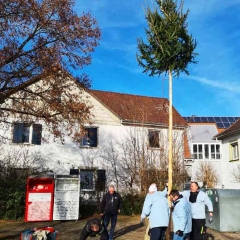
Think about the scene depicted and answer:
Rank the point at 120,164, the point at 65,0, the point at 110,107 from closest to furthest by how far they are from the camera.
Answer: the point at 65,0 → the point at 120,164 → the point at 110,107

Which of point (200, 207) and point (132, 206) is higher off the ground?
point (200, 207)

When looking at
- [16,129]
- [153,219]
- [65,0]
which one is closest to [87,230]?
[153,219]

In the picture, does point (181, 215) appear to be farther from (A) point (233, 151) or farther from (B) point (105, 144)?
(A) point (233, 151)

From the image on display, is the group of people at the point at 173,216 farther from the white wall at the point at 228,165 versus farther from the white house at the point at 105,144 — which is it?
the white wall at the point at 228,165

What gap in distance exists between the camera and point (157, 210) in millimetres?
7117

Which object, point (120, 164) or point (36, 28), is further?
point (120, 164)

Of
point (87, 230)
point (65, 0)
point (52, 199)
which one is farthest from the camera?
point (52, 199)

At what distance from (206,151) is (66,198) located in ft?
92.2

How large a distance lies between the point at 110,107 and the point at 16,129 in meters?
7.30

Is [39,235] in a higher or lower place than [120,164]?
lower

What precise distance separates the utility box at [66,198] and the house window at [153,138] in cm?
842

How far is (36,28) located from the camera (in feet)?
35.7

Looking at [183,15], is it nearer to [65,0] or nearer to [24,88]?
[65,0]

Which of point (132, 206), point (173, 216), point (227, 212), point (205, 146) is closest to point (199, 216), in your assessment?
point (173, 216)
